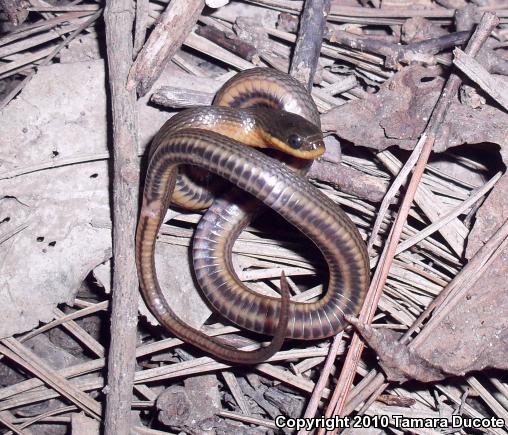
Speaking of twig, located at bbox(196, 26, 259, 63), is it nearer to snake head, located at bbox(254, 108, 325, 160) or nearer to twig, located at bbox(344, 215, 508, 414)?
snake head, located at bbox(254, 108, 325, 160)

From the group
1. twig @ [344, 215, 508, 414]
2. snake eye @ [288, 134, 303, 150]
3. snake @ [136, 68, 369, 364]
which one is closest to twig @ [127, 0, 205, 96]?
snake @ [136, 68, 369, 364]

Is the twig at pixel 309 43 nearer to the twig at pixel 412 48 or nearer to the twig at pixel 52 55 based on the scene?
the twig at pixel 412 48

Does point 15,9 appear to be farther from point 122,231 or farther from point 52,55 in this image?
point 122,231

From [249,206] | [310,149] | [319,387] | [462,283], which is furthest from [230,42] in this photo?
[319,387]

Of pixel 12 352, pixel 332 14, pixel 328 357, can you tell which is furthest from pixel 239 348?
pixel 332 14

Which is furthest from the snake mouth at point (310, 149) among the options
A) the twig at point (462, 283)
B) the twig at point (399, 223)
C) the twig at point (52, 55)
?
the twig at point (52, 55)

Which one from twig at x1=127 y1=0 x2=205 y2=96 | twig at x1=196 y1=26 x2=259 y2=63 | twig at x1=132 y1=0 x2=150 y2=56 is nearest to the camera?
twig at x1=127 y1=0 x2=205 y2=96
